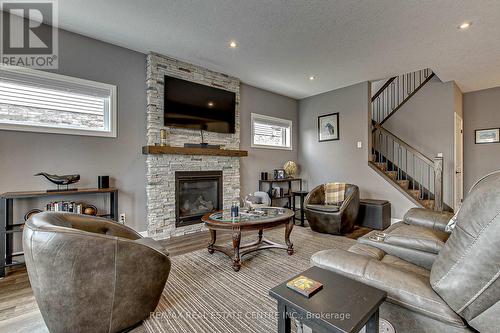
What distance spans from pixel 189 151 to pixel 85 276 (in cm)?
264

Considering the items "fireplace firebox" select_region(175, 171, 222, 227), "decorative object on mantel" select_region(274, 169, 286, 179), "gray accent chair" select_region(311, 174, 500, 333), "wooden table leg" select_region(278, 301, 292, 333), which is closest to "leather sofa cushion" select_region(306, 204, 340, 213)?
"decorative object on mantel" select_region(274, 169, 286, 179)

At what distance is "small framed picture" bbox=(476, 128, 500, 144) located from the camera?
190 inches

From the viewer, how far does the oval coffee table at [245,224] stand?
2.45 m

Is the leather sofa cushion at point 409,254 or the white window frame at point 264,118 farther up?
the white window frame at point 264,118

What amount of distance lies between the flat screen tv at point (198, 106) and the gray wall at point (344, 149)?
2264mm

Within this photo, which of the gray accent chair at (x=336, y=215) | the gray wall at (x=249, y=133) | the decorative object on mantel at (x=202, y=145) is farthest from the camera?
the gray wall at (x=249, y=133)

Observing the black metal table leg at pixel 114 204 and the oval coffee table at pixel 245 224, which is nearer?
the oval coffee table at pixel 245 224

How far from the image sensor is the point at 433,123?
4.77 metres

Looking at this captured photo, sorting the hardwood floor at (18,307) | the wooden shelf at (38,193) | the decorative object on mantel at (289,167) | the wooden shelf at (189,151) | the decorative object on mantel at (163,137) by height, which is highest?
the decorative object on mantel at (163,137)

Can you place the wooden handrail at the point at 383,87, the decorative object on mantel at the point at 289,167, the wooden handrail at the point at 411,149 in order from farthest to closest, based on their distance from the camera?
the wooden handrail at the point at 383,87 → the decorative object on mantel at the point at 289,167 → the wooden handrail at the point at 411,149

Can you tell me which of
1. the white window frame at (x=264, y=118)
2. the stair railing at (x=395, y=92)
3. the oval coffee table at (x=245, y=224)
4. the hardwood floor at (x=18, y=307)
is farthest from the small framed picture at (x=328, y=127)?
the hardwood floor at (x=18, y=307)

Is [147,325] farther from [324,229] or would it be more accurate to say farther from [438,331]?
[324,229]

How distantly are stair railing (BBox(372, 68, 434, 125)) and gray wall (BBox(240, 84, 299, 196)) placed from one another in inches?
88.0

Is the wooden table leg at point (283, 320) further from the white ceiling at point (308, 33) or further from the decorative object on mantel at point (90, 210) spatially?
the decorative object on mantel at point (90, 210)
